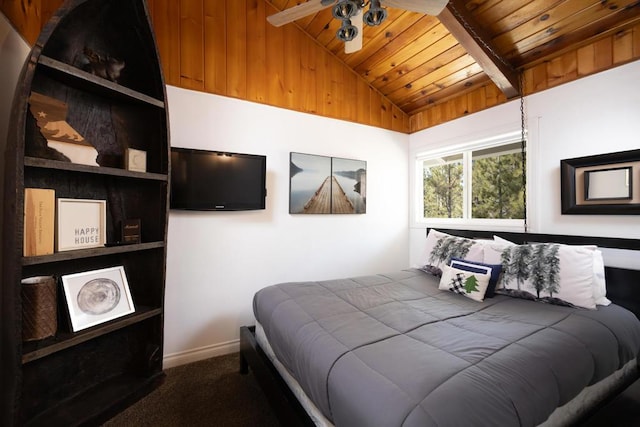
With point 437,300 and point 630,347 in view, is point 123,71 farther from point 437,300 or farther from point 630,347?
point 630,347

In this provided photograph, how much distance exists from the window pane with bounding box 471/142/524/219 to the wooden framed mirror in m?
0.40

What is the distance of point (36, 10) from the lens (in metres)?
1.47

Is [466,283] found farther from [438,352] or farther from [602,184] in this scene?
[602,184]

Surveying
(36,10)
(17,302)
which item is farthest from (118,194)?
(36,10)

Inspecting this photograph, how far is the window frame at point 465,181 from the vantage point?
8.71 feet

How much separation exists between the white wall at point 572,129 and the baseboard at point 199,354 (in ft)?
9.50

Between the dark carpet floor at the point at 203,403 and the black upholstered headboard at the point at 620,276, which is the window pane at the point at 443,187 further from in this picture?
the dark carpet floor at the point at 203,403

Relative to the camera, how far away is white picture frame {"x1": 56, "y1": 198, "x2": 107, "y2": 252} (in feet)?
3.66

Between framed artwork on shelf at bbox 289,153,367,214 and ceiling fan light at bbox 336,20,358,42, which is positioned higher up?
ceiling fan light at bbox 336,20,358,42

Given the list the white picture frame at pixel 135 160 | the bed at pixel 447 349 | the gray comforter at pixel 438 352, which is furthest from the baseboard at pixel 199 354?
the white picture frame at pixel 135 160

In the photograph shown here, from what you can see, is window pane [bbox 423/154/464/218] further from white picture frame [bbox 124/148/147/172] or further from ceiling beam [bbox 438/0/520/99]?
white picture frame [bbox 124/148/147/172]

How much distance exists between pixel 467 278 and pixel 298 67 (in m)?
2.49

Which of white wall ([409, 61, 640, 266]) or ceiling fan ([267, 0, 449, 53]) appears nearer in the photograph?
ceiling fan ([267, 0, 449, 53])

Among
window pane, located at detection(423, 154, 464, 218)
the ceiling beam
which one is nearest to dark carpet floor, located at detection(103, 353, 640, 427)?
window pane, located at detection(423, 154, 464, 218)
